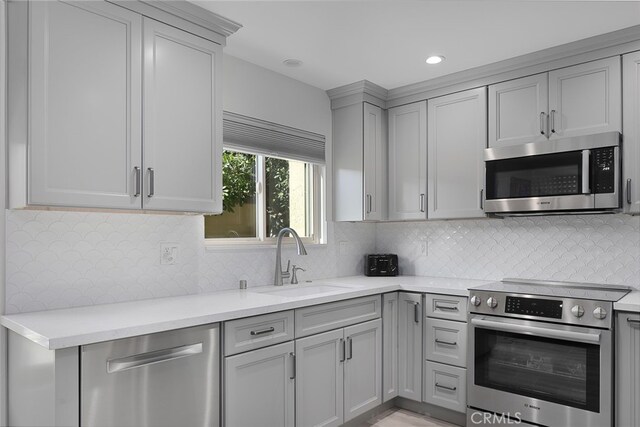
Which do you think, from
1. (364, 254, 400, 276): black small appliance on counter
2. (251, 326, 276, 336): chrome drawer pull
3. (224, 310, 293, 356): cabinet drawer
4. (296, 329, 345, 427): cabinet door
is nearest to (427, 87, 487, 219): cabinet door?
(364, 254, 400, 276): black small appliance on counter

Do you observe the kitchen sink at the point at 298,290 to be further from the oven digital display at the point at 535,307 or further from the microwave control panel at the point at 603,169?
the microwave control panel at the point at 603,169

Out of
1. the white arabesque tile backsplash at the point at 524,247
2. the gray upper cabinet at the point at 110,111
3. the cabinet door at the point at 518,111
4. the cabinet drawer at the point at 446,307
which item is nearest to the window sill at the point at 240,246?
the gray upper cabinet at the point at 110,111

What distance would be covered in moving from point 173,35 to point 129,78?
352 millimetres

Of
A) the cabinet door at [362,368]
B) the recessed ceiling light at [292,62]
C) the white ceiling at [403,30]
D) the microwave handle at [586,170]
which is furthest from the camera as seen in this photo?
the recessed ceiling light at [292,62]

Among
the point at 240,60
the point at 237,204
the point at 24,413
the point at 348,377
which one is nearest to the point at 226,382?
the point at 24,413

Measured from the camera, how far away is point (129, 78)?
2.10m

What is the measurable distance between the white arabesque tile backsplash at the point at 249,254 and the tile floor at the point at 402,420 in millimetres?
1090

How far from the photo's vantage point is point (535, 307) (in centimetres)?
265

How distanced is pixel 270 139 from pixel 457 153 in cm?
138

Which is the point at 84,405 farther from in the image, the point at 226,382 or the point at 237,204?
the point at 237,204

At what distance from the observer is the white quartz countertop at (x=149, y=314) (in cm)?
164

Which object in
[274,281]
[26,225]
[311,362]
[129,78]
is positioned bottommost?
[311,362]

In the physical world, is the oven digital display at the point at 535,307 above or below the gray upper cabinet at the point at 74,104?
below

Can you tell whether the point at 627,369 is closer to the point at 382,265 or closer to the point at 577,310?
the point at 577,310
